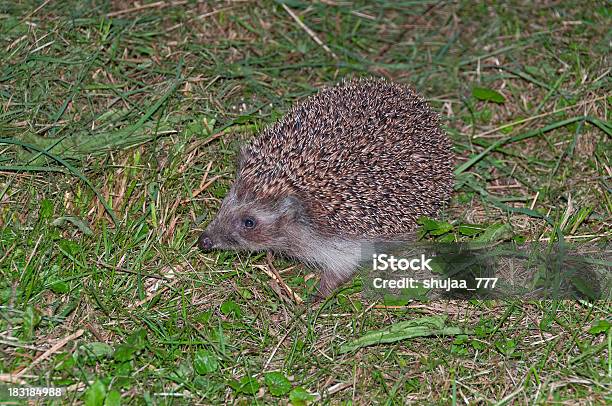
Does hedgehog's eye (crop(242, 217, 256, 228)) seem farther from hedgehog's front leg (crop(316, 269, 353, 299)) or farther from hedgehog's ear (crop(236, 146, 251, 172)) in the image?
hedgehog's front leg (crop(316, 269, 353, 299))

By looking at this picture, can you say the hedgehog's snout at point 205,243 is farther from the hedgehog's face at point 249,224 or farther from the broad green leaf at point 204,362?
the broad green leaf at point 204,362

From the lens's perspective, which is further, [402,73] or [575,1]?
[575,1]

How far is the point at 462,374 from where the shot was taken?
13.1 ft

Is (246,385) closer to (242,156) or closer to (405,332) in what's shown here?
(405,332)

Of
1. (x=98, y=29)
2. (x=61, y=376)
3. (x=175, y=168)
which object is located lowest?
(x=61, y=376)

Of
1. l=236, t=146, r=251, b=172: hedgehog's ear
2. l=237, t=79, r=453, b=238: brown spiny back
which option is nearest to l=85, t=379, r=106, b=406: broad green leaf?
l=237, t=79, r=453, b=238: brown spiny back

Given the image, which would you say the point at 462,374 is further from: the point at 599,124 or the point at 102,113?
the point at 102,113

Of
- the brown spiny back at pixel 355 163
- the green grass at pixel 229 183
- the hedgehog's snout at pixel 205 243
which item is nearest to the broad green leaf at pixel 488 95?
the green grass at pixel 229 183

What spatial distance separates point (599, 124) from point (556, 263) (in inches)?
55.9

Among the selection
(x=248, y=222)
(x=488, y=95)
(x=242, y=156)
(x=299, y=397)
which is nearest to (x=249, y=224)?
(x=248, y=222)

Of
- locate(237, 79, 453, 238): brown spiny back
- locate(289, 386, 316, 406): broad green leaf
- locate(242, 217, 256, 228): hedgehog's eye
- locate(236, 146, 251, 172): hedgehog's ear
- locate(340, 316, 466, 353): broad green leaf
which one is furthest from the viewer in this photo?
locate(236, 146, 251, 172): hedgehog's ear

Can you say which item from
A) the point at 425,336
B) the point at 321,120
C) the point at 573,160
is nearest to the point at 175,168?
the point at 321,120

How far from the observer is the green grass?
12.8ft

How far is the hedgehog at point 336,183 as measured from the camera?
4.50m
